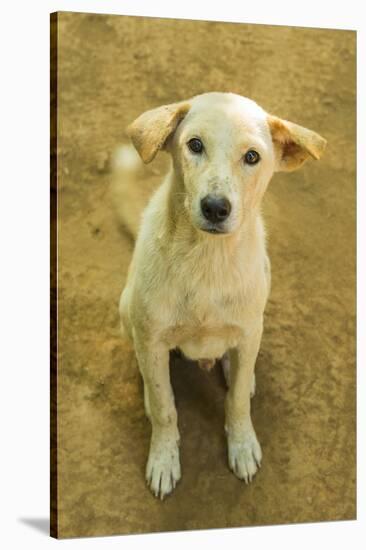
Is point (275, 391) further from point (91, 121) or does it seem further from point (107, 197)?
point (91, 121)

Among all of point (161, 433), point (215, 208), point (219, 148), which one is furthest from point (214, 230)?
point (161, 433)

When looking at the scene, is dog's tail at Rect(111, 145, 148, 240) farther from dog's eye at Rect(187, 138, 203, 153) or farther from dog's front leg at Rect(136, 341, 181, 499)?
dog's eye at Rect(187, 138, 203, 153)

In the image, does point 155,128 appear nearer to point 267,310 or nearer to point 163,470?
point 267,310

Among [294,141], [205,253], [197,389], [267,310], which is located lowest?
[197,389]

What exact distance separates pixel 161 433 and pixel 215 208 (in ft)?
3.56

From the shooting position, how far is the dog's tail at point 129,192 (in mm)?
3443

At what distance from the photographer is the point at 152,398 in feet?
10.5

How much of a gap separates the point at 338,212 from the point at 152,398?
1164 millimetres

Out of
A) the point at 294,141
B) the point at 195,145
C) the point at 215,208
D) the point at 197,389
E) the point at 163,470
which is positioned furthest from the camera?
the point at 197,389

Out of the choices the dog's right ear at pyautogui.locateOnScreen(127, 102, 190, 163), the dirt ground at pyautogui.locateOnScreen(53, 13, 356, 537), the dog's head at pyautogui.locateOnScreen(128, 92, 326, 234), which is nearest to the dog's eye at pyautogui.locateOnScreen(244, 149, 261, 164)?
the dog's head at pyautogui.locateOnScreen(128, 92, 326, 234)

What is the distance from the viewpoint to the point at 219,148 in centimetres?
269

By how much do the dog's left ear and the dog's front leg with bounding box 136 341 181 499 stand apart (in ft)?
2.91

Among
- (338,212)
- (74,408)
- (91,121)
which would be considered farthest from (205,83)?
(74,408)

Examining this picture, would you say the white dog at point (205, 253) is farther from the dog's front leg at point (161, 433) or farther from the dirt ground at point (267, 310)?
the dirt ground at point (267, 310)
